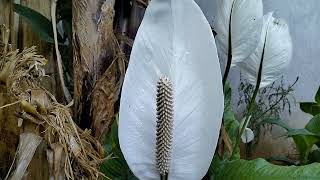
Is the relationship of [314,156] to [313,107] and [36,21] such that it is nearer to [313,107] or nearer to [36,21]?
[313,107]

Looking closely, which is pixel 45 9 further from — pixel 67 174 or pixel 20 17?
pixel 67 174

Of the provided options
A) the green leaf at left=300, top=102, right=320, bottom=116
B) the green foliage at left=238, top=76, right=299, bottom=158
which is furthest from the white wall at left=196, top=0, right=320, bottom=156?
the green leaf at left=300, top=102, right=320, bottom=116

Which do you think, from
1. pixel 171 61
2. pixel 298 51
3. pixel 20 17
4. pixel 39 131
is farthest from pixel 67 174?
pixel 298 51

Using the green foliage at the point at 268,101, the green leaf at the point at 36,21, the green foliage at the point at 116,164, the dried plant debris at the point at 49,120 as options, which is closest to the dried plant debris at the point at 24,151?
the dried plant debris at the point at 49,120

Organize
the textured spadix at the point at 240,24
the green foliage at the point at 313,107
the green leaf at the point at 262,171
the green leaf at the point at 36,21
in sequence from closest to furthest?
the green leaf at the point at 262,171
the textured spadix at the point at 240,24
the green leaf at the point at 36,21
the green foliage at the point at 313,107

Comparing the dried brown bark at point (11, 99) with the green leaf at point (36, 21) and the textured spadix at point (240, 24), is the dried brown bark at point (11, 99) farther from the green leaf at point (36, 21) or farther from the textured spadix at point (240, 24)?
the textured spadix at point (240, 24)

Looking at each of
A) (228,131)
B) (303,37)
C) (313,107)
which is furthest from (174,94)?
(303,37)
